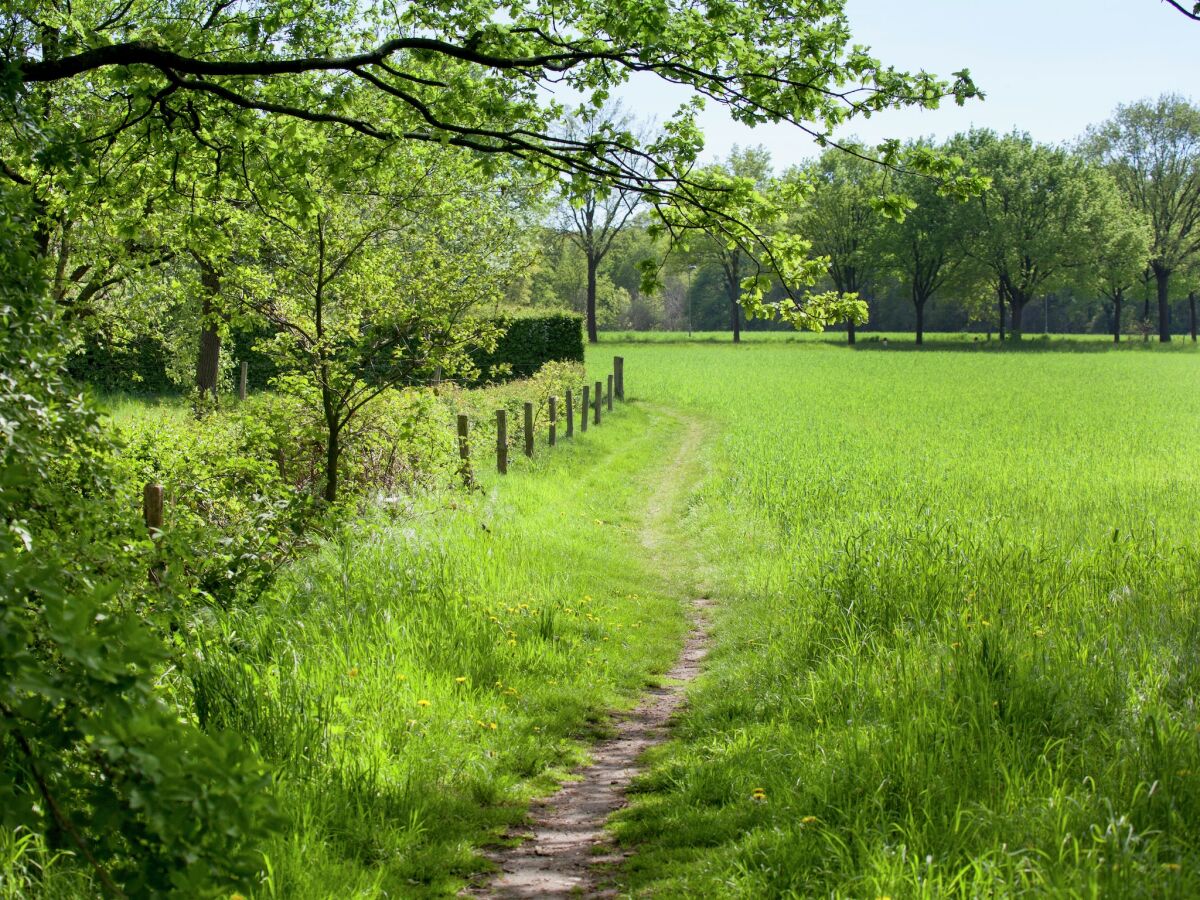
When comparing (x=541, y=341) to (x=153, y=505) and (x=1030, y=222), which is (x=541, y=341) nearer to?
(x=153, y=505)

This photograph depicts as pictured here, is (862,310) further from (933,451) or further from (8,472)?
(933,451)

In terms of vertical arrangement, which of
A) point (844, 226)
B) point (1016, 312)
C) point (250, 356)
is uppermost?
point (844, 226)

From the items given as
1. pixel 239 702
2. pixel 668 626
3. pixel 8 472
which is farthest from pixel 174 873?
pixel 668 626

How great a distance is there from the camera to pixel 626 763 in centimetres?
636

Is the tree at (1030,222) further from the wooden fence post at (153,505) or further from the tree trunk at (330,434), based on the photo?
the wooden fence post at (153,505)

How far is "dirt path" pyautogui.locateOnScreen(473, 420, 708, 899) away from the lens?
478cm

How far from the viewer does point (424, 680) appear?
6582mm

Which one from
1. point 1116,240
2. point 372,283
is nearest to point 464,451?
point 372,283

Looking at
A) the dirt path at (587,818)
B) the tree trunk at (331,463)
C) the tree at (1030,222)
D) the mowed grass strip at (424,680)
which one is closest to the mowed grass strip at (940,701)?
the dirt path at (587,818)

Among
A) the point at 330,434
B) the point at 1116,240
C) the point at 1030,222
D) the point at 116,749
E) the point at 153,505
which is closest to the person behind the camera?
the point at 116,749

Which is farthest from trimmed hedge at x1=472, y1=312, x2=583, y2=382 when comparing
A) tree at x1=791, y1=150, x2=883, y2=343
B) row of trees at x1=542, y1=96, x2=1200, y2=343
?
tree at x1=791, y1=150, x2=883, y2=343

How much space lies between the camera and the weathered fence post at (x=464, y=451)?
13656 mm

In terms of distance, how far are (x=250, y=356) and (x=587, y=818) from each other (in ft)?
114

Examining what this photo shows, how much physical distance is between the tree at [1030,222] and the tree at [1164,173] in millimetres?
9957
